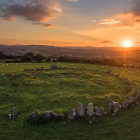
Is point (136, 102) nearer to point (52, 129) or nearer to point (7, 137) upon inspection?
point (52, 129)

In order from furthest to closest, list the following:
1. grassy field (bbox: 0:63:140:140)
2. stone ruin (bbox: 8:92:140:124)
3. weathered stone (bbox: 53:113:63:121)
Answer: weathered stone (bbox: 53:113:63:121) → stone ruin (bbox: 8:92:140:124) → grassy field (bbox: 0:63:140:140)

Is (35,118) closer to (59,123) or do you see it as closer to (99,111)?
(59,123)

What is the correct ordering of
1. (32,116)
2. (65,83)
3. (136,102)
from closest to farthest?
(32,116), (136,102), (65,83)

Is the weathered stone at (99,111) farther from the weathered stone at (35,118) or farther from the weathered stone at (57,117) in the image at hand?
the weathered stone at (35,118)

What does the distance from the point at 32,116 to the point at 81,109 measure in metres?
4.20

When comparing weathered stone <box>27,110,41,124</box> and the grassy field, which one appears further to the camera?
weathered stone <box>27,110,41,124</box>

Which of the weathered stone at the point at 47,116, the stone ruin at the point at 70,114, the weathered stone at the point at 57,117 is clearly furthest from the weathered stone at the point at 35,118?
the weathered stone at the point at 57,117

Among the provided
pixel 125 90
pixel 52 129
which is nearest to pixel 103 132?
pixel 52 129

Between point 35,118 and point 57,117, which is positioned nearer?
point 35,118

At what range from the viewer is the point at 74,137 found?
37.0 ft

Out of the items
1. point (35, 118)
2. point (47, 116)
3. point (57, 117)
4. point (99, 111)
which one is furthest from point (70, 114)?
point (35, 118)

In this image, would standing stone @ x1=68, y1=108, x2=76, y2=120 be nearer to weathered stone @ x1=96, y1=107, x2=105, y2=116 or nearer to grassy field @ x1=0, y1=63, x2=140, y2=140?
grassy field @ x1=0, y1=63, x2=140, y2=140

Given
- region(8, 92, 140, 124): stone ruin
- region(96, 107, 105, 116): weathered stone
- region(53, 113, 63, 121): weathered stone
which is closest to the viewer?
region(8, 92, 140, 124): stone ruin

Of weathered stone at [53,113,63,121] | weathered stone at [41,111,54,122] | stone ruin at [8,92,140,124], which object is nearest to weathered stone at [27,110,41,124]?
stone ruin at [8,92,140,124]
